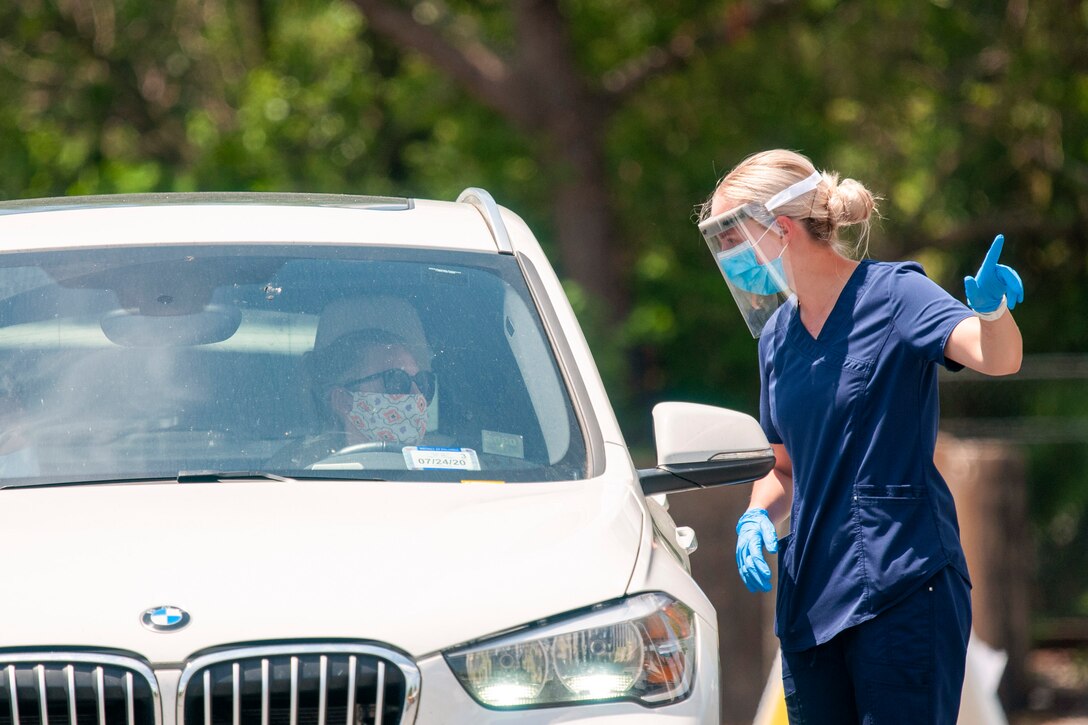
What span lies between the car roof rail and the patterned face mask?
560mm

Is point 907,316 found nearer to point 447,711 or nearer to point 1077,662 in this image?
point 447,711

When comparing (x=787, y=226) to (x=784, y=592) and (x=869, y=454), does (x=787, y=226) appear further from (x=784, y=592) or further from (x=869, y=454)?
(x=784, y=592)

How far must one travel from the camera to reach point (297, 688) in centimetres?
242

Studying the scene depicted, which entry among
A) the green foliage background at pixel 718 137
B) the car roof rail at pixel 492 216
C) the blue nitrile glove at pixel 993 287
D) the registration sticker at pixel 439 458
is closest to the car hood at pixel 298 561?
the registration sticker at pixel 439 458

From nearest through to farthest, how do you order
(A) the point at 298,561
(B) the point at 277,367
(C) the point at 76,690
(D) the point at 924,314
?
1. (C) the point at 76,690
2. (A) the point at 298,561
3. (D) the point at 924,314
4. (B) the point at 277,367

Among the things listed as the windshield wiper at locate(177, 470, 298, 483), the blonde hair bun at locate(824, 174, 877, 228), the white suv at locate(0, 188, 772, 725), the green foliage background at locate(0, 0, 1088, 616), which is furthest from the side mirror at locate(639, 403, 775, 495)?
the green foliage background at locate(0, 0, 1088, 616)

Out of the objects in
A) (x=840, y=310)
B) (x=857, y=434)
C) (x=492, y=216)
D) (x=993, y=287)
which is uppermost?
(x=492, y=216)

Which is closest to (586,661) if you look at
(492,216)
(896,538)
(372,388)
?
(896,538)

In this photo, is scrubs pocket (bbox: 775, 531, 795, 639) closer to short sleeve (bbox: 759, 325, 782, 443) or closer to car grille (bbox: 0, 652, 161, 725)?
short sleeve (bbox: 759, 325, 782, 443)

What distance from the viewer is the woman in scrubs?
3072 millimetres

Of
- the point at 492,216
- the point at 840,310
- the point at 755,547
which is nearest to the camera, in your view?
the point at 840,310

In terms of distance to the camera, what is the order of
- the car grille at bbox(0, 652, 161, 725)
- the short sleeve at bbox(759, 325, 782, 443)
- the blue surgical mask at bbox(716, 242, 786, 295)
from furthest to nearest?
the short sleeve at bbox(759, 325, 782, 443) < the blue surgical mask at bbox(716, 242, 786, 295) < the car grille at bbox(0, 652, 161, 725)

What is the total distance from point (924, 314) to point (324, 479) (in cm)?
131

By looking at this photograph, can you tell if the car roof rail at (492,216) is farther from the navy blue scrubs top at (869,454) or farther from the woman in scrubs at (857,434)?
the navy blue scrubs top at (869,454)
